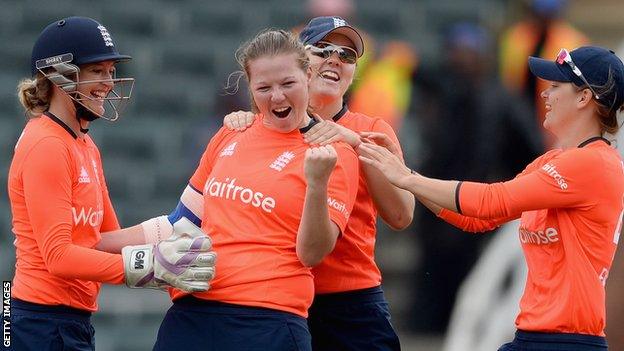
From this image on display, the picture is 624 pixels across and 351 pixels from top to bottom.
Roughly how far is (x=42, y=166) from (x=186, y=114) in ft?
18.7

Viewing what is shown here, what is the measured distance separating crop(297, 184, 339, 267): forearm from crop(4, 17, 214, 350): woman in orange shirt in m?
0.30

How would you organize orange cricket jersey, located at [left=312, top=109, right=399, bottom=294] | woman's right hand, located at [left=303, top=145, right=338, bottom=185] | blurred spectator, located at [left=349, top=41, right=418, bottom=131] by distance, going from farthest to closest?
blurred spectator, located at [left=349, top=41, right=418, bottom=131]
orange cricket jersey, located at [left=312, top=109, right=399, bottom=294]
woman's right hand, located at [left=303, top=145, right=338, bottom=185]

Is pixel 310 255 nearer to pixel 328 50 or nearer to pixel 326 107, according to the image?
pixel 326 107

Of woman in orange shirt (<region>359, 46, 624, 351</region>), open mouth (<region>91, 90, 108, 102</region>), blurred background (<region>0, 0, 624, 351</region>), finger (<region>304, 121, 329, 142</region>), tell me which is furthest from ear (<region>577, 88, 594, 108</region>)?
blurred background (<region>0, 0, 624, 351</region>)

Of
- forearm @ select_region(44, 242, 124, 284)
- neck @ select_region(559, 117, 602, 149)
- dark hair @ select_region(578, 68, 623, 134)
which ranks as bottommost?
forearm @ select_region(44, 242, 124, 284)

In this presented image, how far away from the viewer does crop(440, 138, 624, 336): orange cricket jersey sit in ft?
13.8

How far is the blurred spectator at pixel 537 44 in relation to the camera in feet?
28.4

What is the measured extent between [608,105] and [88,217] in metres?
1.77

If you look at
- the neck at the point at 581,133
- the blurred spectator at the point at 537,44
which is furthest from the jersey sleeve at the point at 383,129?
the blurred spectator at the point at 537,44

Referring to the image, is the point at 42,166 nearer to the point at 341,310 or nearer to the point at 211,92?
the point at 341,310

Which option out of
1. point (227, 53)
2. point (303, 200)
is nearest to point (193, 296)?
point (303, 200)

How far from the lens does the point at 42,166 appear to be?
427cm

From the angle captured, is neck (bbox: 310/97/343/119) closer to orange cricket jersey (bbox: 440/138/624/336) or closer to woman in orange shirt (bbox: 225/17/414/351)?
woman in orange shirt (bbox: 225/17/414/351)

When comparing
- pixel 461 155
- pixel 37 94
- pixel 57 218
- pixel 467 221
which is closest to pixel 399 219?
pixel 467 221
